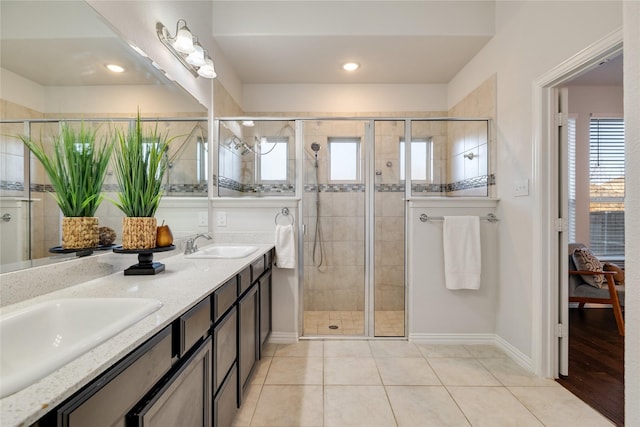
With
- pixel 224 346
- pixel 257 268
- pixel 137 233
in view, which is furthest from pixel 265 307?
pixel 137 233

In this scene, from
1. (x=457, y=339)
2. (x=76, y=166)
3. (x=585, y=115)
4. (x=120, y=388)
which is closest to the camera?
(x=120, y=388)

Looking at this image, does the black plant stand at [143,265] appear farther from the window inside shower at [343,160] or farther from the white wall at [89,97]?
the window inside shower at [343,160]

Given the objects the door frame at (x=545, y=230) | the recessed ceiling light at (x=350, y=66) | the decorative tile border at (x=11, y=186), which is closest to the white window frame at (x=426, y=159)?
the door frame at (x=545, y=230)

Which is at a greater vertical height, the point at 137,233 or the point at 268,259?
the point at 137,233

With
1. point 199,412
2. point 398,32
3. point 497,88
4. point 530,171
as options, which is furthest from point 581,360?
point 398,32

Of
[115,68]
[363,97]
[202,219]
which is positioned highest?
[363,97]

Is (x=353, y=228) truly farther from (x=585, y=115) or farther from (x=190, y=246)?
(x=585, y=115)

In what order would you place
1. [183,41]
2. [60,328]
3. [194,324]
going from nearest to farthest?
[60,328]
[194,324]
[183,41]

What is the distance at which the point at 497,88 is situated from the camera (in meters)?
2.50

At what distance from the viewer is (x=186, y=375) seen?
101 cm

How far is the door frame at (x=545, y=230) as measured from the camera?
1986 millimetres

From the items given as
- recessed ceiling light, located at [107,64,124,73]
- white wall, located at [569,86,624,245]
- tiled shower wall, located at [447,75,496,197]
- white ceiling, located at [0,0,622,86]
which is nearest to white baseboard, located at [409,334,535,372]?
tiled shower wall, located at [447,75,496,197]

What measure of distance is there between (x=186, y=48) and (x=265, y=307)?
184cm

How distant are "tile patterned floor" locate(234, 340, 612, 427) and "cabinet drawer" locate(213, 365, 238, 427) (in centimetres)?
19
